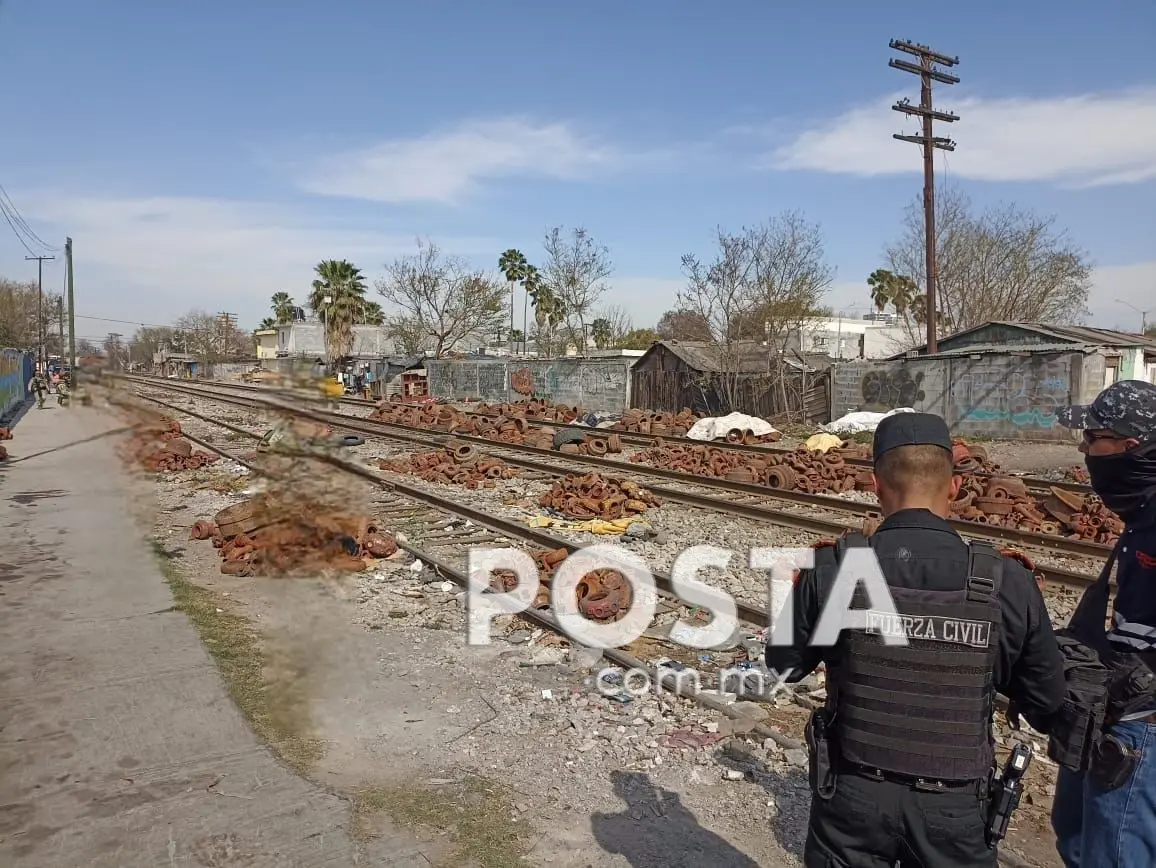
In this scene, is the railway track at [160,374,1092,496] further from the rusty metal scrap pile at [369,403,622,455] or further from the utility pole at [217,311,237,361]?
the utility pole at [217,311,237,361]

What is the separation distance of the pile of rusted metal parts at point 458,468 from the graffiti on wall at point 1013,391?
46.7 ft

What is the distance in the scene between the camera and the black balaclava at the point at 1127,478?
99.2 inches

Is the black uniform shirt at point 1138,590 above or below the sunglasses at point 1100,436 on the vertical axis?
below

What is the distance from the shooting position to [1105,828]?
2.48 metres

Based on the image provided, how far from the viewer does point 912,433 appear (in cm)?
237

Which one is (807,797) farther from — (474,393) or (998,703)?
(474,393)

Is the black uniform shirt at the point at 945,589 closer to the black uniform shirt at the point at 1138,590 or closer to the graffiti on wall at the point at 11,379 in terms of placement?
the black uniform shirt at the point at 1138,590

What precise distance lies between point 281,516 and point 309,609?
0.60 metres

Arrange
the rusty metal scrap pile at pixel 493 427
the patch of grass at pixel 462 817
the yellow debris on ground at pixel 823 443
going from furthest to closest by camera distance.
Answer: the rusty metal scrap pile at pixel 493 427
the yellow debris on ground at pixel 823 443
the patch of grass at pixel 462 817

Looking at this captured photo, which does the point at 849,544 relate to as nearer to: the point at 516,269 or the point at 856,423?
the point at 856,423

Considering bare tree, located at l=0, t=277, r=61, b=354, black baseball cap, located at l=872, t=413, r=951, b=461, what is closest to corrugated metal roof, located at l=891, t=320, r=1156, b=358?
black baseball cap, located at l=872, t=413, r=951, b=461

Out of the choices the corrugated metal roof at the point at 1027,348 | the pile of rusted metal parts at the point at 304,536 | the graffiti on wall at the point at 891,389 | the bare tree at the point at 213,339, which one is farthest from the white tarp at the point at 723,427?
the pile of rusted metal parts at the point at 304,536

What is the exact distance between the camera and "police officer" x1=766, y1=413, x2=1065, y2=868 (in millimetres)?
2223

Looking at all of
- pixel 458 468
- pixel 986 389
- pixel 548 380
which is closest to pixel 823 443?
pixel 986 389
